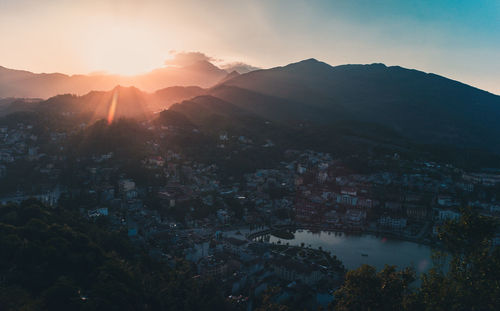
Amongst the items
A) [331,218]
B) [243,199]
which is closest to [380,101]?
[331,218]

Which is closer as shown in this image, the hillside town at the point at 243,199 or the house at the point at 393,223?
the hillside town at the point at 243,199

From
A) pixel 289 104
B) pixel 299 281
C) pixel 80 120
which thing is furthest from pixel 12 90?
pixel 299 281

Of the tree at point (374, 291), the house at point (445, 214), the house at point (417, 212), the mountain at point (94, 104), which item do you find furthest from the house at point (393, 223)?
the mountain at point (94, 104)

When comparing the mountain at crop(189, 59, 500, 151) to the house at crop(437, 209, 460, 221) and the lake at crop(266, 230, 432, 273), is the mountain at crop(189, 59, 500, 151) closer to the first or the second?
the house at crop(437, 209, 460, 221)

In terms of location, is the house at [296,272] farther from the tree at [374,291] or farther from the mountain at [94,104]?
the mountain at [94,104]

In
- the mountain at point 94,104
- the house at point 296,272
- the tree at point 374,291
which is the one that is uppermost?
the mountain at point 94,104
